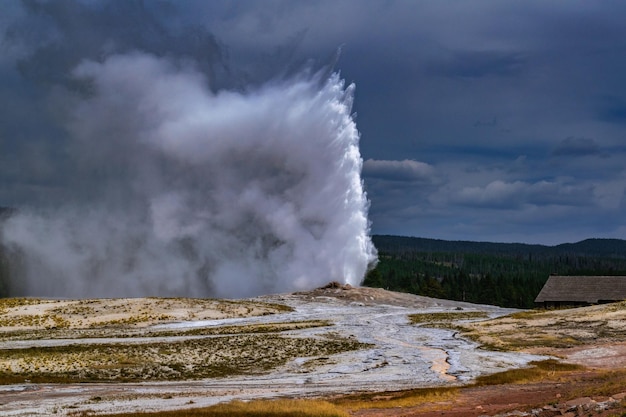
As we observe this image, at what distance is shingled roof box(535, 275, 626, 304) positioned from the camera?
90.2 m

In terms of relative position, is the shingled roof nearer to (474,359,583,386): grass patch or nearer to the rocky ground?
the rocky ground

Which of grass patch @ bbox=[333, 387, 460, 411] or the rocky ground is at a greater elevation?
the rocky ground

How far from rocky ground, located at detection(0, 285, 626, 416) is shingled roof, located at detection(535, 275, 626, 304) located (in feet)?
41.9

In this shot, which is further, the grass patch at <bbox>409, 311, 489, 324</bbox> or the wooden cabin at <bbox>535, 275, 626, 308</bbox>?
the wooden cabin at <bbox>535, 275, 626, 308</bbox>

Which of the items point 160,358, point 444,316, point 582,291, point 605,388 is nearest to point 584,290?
point 582,291

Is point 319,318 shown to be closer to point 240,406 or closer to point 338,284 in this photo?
point 338,284

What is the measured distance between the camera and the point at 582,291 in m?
92.5

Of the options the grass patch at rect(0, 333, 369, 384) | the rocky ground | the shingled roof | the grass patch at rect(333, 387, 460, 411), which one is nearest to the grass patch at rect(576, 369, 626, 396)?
the rocky ground

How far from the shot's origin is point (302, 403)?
27609 millimetres

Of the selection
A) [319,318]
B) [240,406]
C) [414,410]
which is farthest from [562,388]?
[319,318]

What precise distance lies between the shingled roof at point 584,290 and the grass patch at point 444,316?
38.1ft

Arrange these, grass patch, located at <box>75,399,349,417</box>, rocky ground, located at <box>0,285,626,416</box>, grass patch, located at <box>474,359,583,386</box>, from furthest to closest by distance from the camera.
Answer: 1. grass patch, located at <box>474,359,583,386</box>
2. rocky ground, located at <box>0,285,626,416</box>
3. grass patch, located at <box>75,399,349,417</box>

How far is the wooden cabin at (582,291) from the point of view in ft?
296

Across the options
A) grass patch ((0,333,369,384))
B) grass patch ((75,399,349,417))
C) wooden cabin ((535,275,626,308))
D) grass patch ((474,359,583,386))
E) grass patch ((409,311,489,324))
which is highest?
wooden cabin ((535,275,626,308))
